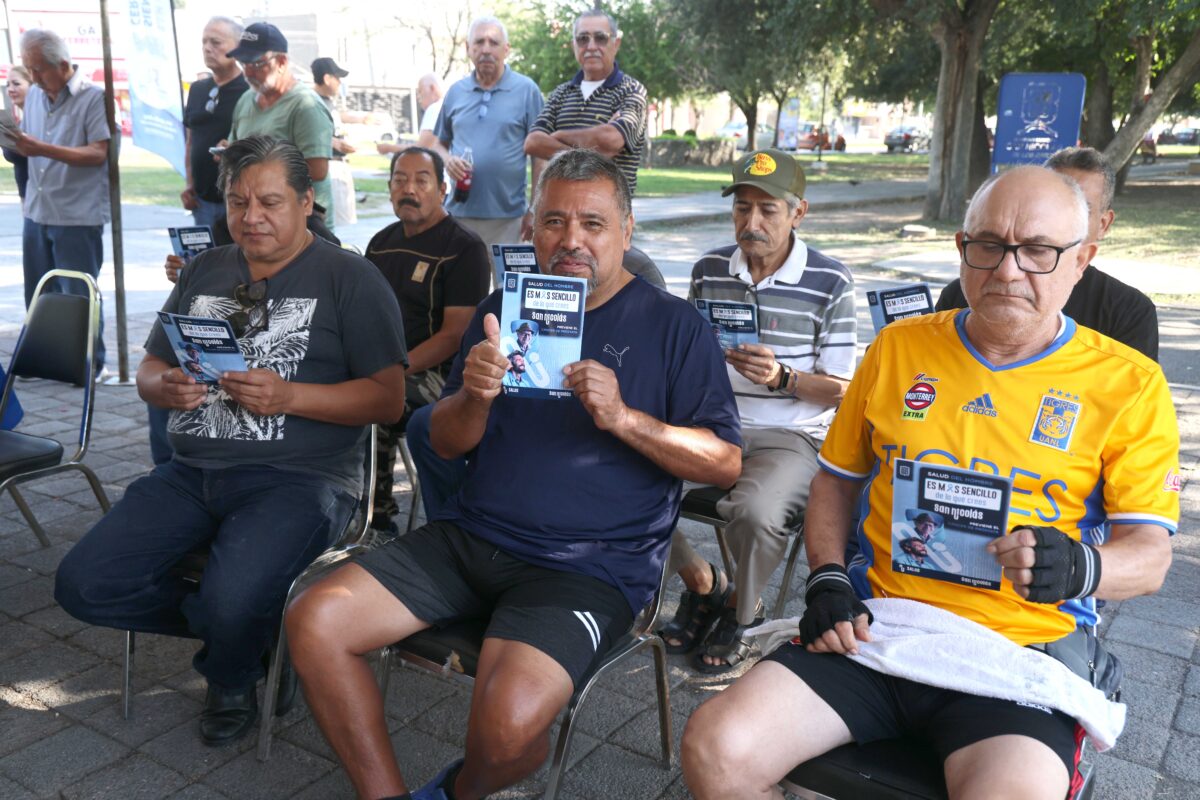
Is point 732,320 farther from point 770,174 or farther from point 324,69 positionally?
point 324,69

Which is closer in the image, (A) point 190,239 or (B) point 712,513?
(B) point 712,513

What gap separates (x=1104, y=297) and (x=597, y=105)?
329 centimetres

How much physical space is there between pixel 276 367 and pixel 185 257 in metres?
Result: 1.44

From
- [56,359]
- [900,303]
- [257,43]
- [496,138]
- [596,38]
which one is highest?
[596,38]

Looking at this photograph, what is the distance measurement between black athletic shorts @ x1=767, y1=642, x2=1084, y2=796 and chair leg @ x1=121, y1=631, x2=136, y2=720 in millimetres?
2058

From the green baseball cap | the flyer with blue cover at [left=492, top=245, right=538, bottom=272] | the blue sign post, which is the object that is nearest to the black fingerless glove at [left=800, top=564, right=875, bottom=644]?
the green baseball cap

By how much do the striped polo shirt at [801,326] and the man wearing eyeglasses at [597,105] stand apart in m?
2.19

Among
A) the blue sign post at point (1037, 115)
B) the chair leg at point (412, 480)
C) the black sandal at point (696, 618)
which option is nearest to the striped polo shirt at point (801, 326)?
the black sandal at point (696, 618)

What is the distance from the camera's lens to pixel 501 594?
2.59 meters

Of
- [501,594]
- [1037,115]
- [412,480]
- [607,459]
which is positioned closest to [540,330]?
[607,459]

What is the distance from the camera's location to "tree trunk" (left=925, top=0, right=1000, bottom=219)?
57.0 feet

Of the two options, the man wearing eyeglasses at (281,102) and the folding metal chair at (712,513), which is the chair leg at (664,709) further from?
the man wearing eyeglasses at (281,102)

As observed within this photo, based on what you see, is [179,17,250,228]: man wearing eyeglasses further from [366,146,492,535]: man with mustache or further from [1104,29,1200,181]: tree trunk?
[1104,29,1200,181]: tree trunk

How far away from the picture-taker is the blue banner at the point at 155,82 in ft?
21.5
